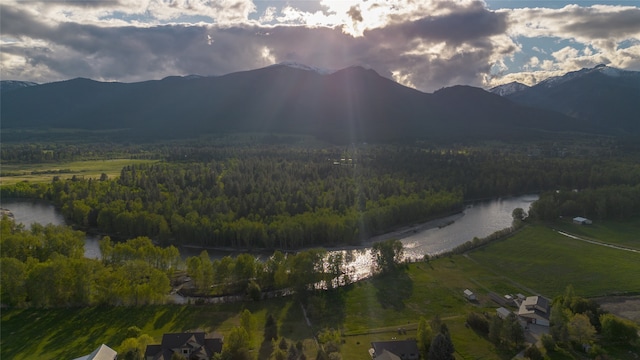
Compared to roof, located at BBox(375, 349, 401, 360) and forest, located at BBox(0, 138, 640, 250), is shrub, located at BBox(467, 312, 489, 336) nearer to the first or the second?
roof, located at BBox(375, 349, 401, 360)

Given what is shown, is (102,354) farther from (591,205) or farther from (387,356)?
(591,205)

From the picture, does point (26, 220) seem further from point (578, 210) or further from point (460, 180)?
point (578, 210)

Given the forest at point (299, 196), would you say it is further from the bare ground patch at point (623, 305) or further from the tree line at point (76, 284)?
the bare ground patch at point (623, 305)

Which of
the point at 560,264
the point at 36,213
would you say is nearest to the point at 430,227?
the point at 560,264

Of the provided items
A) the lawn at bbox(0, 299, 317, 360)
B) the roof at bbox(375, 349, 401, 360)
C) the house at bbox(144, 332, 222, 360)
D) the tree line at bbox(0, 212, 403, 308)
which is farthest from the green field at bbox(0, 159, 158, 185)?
the roof at bbox(375, 349, 401, 360)

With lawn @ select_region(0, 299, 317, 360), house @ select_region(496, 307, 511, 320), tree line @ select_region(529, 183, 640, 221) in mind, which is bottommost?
lawn @ select_region(0, 299, 317, 360)
